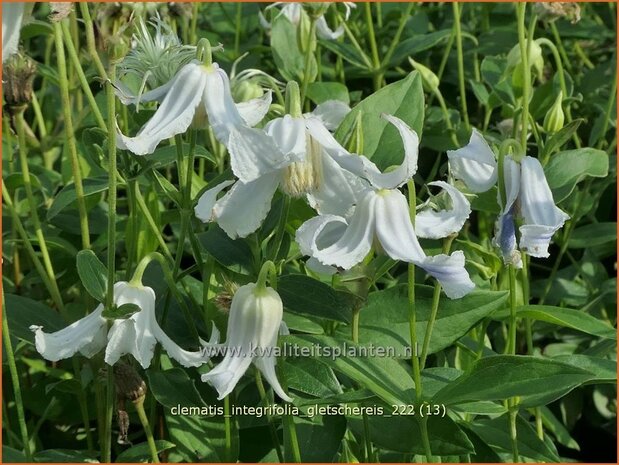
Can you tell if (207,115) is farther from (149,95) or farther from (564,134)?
(564,134)

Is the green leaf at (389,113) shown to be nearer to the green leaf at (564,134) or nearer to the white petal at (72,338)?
the green leaf at (564,134)

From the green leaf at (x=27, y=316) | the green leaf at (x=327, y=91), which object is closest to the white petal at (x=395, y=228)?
the green leaf at (x=27, y=316)

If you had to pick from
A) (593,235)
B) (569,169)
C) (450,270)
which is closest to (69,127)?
(450,270)

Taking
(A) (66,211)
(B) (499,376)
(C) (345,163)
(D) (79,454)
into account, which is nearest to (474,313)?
(B) (499,376)

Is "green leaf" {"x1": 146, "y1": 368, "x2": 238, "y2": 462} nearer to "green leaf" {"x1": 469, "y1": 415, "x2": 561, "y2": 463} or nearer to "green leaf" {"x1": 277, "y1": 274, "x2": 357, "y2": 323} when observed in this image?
"green leaf" {"x1": 277, "y1": 274, "x2": 357, "y2": 323}

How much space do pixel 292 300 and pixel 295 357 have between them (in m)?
0.06

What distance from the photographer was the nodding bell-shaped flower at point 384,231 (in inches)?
29.5

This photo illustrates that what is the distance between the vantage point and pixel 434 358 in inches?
47.9

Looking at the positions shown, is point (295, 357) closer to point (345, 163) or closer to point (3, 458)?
point (345, 163)

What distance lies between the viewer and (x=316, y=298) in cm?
88

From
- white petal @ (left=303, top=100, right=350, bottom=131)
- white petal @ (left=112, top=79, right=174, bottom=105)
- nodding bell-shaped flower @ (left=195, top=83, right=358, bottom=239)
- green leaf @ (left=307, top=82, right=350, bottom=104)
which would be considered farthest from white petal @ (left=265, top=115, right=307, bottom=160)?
green leaf @ (left=307, top=82, right=350, bottom=104)

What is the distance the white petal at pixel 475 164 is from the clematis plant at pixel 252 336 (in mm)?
189

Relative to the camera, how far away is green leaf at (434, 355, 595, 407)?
0.79 m

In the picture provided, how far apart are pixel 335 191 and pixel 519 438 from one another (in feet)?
1.27
